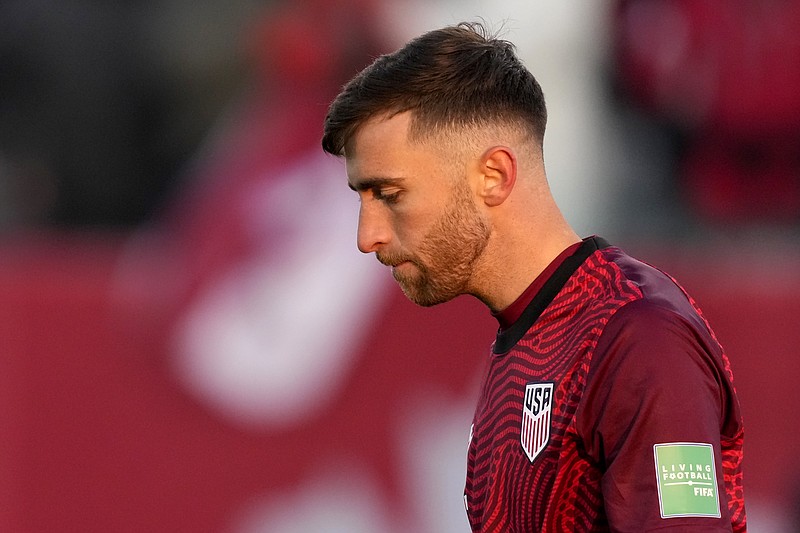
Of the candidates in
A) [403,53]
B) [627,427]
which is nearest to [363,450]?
[403,53]

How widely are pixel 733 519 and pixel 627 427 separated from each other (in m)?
0.33

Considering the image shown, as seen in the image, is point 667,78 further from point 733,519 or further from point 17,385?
point 733,519

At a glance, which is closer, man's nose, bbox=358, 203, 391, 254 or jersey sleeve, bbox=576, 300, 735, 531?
jersey sleeve, bbox=576, 300, 735, 531

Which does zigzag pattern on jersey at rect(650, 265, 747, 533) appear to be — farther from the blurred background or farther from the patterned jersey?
the blurred background

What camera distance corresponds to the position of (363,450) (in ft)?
15.1

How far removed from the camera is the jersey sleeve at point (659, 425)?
177cm

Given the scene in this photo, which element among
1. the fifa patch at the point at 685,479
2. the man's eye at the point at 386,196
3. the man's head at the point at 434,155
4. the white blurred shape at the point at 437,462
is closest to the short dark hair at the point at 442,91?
the man's head at the point at 434,155

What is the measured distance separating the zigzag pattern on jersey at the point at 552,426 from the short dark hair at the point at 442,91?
12.3 inches

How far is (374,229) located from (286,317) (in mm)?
2536

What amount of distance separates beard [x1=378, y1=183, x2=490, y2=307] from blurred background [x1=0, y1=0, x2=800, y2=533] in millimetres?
2343

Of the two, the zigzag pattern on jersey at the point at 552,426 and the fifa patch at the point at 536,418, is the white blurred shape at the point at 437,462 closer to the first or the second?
the zigzag pattern on jersey at the point at 552,426

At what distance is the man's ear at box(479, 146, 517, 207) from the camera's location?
7.11 ft

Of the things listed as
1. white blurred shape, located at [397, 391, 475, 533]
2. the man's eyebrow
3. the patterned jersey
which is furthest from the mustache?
white blurred shape, located at [397, 391, 475, 533]

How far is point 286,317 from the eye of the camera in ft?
15.4
